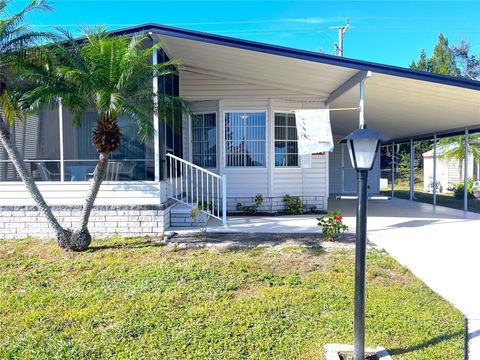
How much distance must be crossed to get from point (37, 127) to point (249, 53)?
4.33 metres

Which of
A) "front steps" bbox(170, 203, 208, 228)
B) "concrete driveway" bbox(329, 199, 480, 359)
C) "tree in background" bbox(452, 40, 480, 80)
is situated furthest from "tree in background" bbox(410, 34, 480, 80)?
"front steps" bbox(170, 203, 208, 228)

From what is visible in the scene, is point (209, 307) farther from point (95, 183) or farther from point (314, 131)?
point (314, 131)

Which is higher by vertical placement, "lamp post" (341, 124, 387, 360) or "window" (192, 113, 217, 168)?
"window" (192, 113, 217, 168)

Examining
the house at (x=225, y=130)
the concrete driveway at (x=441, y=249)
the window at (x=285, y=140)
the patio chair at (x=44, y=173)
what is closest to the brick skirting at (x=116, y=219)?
the house at (x=225, y=130)

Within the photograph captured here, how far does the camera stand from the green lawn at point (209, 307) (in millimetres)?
2854

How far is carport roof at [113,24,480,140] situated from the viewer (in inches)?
244

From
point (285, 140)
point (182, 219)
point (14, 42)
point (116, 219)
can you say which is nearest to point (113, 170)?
point (116, 219)

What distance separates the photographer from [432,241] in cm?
639

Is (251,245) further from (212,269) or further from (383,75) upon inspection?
(383,75)

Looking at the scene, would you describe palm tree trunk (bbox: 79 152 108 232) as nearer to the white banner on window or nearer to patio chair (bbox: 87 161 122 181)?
patio chair (bbox: 87 161 122 181)

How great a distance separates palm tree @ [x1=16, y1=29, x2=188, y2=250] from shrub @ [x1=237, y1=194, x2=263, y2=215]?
4068 millimetres

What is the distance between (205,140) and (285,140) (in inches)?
81.7

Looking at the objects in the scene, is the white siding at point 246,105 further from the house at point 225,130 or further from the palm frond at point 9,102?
the palm frond at point 9,102

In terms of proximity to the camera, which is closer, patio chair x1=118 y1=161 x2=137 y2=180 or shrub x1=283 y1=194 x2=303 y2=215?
patio chair x1=118 y1=161 x2=137 y2=180
